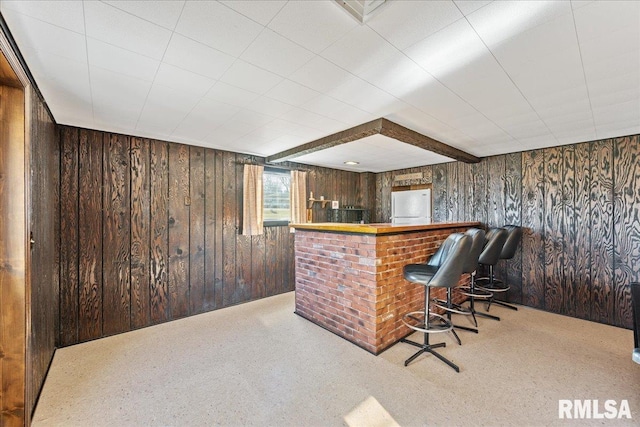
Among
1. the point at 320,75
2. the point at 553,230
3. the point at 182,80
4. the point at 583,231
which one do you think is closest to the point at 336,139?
the point at 320,75

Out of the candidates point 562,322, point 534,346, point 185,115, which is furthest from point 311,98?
point 562,322

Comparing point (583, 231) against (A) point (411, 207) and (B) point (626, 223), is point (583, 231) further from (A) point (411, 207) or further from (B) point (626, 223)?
(A) point (411, 207)

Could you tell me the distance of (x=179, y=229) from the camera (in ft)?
11.5

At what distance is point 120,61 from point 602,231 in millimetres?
5184

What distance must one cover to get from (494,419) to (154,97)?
339 cm

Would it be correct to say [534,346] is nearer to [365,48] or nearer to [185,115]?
[365,48]

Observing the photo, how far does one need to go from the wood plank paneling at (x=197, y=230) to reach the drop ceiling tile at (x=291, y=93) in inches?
77.7

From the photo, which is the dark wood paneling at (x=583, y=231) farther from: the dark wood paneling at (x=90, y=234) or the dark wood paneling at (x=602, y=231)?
Answer: the dark wood paneling at (x=90, y=234)

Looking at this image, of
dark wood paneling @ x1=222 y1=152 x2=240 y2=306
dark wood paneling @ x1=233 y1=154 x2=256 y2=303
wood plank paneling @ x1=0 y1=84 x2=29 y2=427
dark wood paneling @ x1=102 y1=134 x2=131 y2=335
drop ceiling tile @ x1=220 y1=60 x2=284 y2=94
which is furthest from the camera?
dark wood paneling @ x1=233 y1=154 x2=256 y2=303

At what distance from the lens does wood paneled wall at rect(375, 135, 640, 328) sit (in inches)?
126

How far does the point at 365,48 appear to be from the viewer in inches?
60.2

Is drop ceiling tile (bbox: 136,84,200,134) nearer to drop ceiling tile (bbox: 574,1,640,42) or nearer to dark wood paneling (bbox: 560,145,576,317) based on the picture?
drop ceiling tile (bbox: 574,1,640,42)

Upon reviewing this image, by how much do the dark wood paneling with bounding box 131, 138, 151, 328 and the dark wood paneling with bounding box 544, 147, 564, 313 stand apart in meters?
5.29

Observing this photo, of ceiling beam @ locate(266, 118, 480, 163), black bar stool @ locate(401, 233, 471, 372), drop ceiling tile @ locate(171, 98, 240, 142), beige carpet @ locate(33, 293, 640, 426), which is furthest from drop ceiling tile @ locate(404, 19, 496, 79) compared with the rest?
beige carpet @ locate(33, 293, 640, 426)
